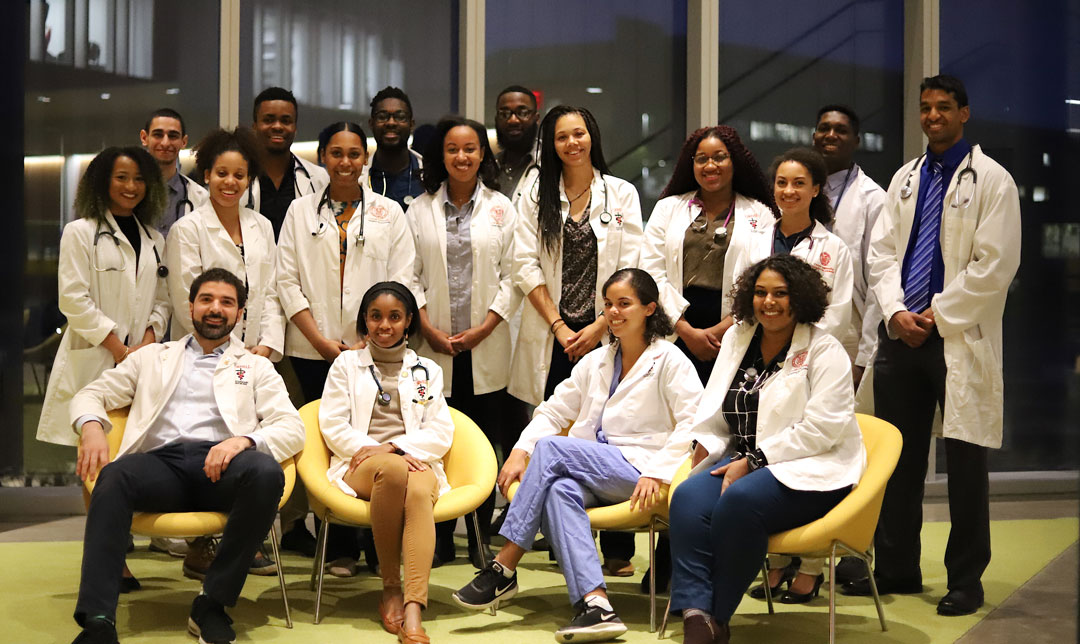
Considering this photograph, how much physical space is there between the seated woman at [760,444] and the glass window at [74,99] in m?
3.54

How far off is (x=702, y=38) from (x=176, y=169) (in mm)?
3175

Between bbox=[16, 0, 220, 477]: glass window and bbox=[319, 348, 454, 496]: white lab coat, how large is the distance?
2.40 m

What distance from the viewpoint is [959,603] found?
419cm

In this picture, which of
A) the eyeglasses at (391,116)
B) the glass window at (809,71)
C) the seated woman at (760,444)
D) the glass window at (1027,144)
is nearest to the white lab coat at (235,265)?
the eyeglasses at (391,116)

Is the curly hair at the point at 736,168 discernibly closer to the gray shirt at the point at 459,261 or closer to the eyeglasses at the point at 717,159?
the eyeglasses at the point at 717,159

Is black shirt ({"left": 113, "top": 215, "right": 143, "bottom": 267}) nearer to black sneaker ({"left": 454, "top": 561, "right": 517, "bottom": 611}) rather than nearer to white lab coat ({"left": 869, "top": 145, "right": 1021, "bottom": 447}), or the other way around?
black sneaker ({"left": 454, "top": 561, "right": 517, "bottom": 611})

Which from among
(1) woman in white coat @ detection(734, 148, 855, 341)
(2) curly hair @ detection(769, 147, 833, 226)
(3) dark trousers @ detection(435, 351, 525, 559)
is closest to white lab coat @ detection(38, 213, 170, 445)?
(3) dark trousers @ detection(435, 351, 525, 559)

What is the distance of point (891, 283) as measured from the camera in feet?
14.6

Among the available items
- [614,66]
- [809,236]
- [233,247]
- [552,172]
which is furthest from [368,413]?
[614,66]

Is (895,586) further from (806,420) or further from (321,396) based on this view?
(321,396)

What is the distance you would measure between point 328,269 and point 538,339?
0.98 meters

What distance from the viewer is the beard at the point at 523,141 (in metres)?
5.27

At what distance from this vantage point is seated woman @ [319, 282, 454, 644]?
3.93 meters

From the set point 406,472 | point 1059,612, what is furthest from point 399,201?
point 1059,612
